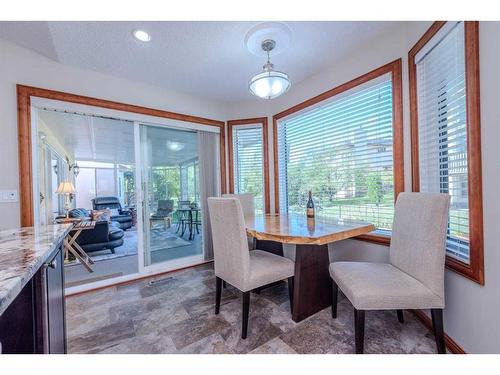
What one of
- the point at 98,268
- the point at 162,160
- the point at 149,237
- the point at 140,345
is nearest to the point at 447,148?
the point at 140,345

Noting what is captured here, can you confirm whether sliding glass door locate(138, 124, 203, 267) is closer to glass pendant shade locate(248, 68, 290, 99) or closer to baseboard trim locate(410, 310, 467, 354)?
glass pendant shade locate(248, 68, 290, 99)

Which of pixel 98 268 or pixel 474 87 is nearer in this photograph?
pixel 474 87

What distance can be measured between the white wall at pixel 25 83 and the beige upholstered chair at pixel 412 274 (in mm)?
2889

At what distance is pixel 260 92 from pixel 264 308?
6.19 feet

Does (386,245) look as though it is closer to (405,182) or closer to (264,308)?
(405,182)

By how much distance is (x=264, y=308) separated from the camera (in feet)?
Result: 6.55

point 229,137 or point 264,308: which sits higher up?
point 229,137

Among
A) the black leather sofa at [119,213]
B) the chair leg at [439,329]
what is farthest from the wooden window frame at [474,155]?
the black leather sofa at [119,213]

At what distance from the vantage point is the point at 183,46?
2027mm

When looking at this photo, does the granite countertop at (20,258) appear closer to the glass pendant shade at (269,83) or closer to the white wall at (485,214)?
the glass pendant shade at (269,83)

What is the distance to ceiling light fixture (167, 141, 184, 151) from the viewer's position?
10.1ft

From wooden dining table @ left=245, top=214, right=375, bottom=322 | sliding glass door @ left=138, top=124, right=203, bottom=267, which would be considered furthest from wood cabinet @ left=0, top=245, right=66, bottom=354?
sliding glass door @ left=138, top=124, right=203, bottom=267

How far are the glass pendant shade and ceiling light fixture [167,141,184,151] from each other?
1712 millimetres

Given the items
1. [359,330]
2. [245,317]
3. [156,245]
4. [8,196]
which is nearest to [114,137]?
[8,196]
